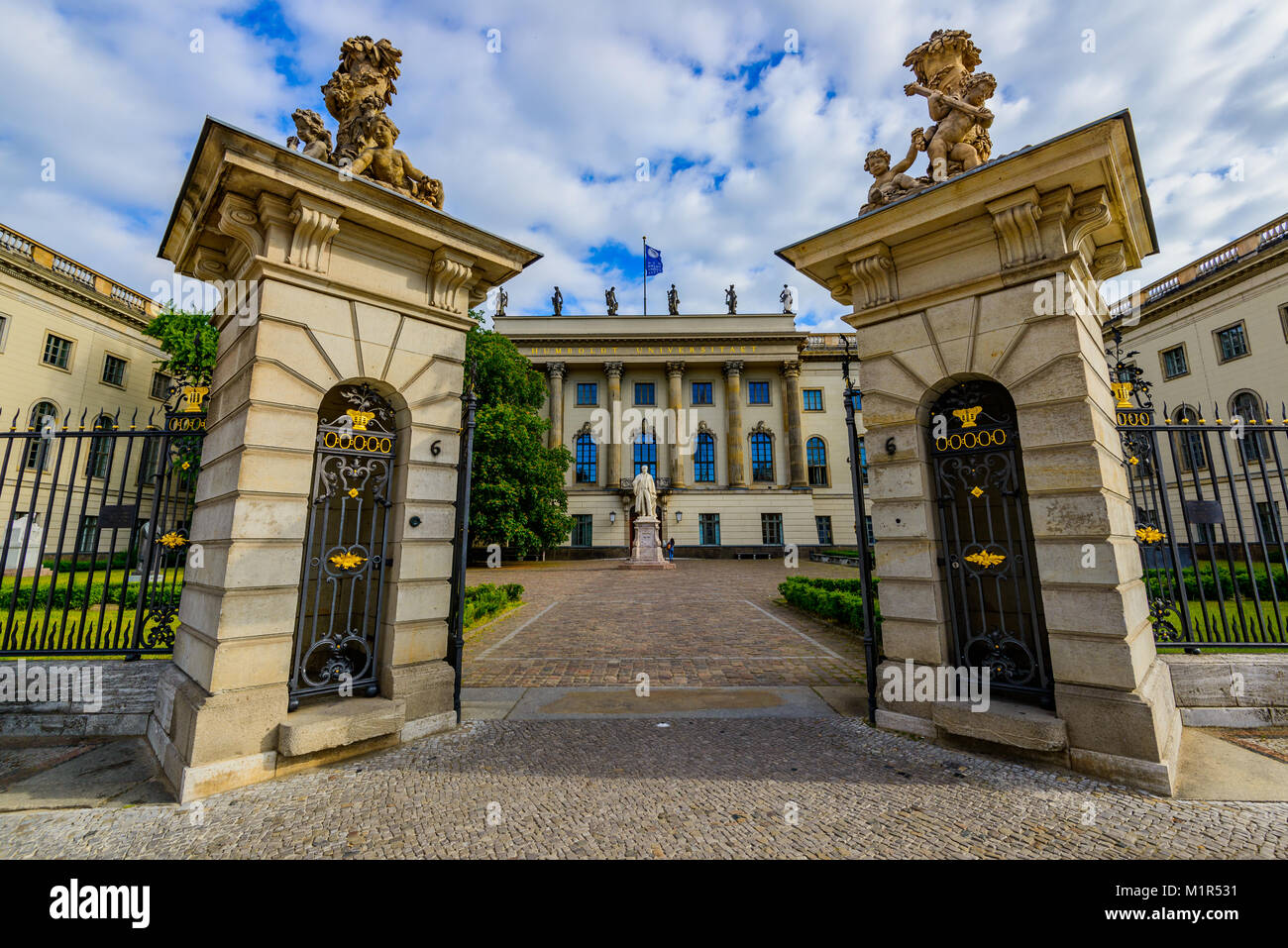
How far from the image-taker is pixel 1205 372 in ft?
80.9

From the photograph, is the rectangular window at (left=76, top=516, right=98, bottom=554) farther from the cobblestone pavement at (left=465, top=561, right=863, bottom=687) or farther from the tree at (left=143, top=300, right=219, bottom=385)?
the tree at (left=143, top=300, right=219, bottom=385)

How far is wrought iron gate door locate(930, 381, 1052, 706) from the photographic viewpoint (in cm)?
457

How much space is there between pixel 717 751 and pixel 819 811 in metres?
1.16

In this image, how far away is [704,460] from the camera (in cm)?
4097

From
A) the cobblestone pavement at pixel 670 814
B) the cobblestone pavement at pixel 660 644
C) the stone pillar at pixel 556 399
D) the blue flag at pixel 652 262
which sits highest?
the blue flag at pixel 652 262

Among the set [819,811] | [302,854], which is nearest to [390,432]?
[302,854]

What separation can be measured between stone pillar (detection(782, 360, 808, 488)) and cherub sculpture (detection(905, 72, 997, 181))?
1386 inches

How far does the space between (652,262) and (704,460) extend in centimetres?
1469

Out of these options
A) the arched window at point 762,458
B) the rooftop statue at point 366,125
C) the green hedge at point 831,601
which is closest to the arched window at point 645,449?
the arched window at point 762,458

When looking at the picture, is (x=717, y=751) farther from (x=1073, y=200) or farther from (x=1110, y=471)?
(x=1073, y=200)

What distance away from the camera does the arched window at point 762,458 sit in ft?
133

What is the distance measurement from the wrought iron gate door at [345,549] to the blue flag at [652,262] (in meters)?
34.7

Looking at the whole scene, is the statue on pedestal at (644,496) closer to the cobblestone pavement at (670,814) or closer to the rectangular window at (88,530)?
the rectangular window at (88,530)

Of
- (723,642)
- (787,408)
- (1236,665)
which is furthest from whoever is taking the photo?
(787,408)
